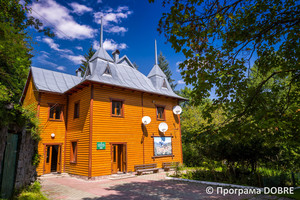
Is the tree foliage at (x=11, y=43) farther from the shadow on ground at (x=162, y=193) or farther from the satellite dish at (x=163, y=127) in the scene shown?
the satellite dish at (x=163, y=127)

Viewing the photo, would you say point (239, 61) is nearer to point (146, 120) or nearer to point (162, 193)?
point (162, 193)

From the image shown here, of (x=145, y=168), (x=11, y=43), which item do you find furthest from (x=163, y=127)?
(x=11, y=43)

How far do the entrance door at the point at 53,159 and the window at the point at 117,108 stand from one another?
5321 mm

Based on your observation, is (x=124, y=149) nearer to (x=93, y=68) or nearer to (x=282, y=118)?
(x=93, y=68)

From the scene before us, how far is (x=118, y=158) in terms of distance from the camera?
15.0m

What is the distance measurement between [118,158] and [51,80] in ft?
29.7

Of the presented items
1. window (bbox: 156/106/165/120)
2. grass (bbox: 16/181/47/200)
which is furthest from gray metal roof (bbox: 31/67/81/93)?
grass (bbox: 16/181/47/200)

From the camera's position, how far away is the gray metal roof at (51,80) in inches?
622

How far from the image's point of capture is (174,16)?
4.88 meters

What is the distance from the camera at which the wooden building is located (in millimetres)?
13453

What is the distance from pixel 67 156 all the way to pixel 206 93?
13012 mm

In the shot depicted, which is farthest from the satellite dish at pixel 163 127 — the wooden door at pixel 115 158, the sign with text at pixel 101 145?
the sign with text at pixel 101 145

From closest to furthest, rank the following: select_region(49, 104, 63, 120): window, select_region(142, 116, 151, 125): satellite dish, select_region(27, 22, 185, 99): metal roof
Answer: select_region(27, 22, 185, 99): metal roof, select_region(49, 104, 63, 120): window, select_region(142, 116, 151, 125): satellite dish

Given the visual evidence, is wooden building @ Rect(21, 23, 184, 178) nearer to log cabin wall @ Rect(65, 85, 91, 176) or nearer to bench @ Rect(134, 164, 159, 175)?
log cabin wall @ Rect(65, 85, 91, 176)
